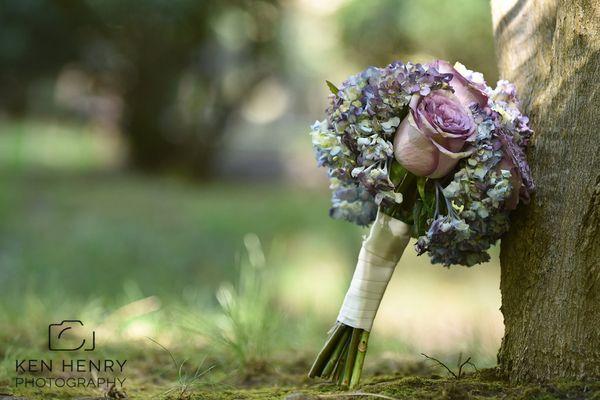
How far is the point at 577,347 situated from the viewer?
5.08 feet

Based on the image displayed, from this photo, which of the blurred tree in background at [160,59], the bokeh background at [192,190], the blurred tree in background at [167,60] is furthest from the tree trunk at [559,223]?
the blurred tree in background at [160,59]

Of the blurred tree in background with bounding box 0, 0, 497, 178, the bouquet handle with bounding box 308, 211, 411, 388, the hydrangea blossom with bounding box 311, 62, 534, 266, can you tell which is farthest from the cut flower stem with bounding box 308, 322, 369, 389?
the blurred tree in background with bounding box 0, 0, 497, 178

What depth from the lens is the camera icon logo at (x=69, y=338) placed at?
95.8 inches

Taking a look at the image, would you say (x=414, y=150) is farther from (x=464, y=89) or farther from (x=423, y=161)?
(x=464, y=89)

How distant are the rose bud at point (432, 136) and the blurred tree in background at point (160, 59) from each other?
5371 mm

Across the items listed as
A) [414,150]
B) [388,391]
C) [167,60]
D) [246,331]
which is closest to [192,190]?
[167,60]

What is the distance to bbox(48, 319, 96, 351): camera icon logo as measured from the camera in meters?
2.43

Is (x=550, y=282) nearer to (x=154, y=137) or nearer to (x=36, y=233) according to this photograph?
(x=36, y=233)

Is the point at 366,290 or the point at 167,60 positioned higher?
the point at 167,60

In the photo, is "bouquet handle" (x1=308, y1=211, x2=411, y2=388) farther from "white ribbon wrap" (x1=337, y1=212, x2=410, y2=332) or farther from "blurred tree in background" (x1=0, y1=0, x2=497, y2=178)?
"blurred tree in background" (x1=0, y1=0, x2=497, y2=178)

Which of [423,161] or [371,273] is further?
[371,273]

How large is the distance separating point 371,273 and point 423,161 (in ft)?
0.99

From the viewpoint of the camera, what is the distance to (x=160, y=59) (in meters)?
7.09

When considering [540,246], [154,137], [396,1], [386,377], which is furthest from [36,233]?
[540,246]
